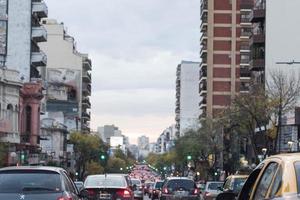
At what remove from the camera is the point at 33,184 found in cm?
1430

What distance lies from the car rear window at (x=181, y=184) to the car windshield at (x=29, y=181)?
67.9 ft

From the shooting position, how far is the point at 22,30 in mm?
84312

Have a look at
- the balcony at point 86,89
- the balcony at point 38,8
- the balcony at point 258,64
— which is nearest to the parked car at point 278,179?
the balcony at point 258,64

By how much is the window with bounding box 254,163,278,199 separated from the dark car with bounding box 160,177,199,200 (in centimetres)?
2472

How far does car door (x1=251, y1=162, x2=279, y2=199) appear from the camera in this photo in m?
9.16

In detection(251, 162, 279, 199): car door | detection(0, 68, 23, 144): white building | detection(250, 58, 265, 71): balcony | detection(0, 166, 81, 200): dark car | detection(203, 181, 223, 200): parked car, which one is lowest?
detection(203, 181, 223, 200): parked car

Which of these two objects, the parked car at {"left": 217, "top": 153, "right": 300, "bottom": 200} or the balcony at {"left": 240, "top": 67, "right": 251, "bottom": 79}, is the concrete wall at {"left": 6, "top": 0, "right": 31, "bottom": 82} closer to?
the balcony at {"left": 240, "top": 67, "right": 251, "bottom": 79}

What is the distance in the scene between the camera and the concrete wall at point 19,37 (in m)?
83.7

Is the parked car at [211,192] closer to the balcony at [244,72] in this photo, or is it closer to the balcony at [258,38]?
the balcony at [258,38]

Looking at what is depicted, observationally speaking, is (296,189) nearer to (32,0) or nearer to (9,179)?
(9,179)

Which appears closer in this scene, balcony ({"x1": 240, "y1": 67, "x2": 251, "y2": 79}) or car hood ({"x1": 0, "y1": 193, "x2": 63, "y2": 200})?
car hood ({"x1": 0, "y1": 193, "x2": 63, "y2": 200})

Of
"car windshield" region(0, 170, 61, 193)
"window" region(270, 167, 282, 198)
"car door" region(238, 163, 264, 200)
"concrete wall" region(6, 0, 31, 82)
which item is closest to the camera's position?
"window" region(270, 167, 282, 198)

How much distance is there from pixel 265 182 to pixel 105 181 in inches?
644

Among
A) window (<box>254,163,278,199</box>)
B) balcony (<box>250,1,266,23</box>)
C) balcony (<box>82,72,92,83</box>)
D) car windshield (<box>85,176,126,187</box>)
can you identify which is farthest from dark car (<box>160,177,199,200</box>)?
balcony (<box>82,72,92,83</box>)
